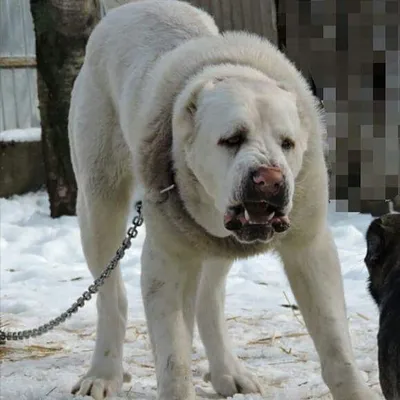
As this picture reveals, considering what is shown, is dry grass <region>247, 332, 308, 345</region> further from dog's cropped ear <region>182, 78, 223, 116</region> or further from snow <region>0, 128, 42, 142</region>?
snow <region>0, 128, 42, 142</region>

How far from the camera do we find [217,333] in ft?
13.8

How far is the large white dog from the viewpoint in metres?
3.04

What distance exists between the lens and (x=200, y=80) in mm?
3361

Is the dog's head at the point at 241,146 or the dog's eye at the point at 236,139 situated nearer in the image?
the dog's head at the point at 241,146

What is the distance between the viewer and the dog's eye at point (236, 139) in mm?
3043

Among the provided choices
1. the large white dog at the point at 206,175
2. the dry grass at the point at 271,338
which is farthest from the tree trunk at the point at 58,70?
the dry grass at the point at 271,338

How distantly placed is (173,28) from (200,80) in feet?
2.53

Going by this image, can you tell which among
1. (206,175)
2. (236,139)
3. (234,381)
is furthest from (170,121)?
(234,381)

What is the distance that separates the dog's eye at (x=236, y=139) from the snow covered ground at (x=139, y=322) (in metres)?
1.02

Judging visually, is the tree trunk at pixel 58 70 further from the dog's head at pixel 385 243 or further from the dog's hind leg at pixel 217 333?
the dog's head at pixel 385 243

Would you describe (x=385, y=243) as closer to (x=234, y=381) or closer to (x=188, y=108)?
(x=188, y=108)

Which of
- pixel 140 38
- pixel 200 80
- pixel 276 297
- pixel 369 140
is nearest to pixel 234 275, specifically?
pixel 276 297

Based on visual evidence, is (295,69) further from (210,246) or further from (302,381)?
(302,381)

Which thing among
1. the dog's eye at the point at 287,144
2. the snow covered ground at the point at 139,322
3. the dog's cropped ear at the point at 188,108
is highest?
the dog's cropped ear at the point at 188,108
